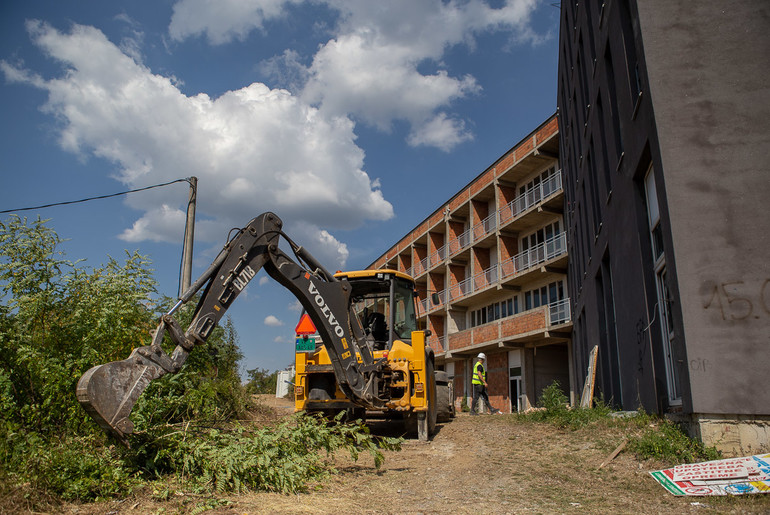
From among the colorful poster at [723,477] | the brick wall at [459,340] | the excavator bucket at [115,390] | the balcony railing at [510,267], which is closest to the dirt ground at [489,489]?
the colorful poster at [723,477]

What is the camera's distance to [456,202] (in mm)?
36375

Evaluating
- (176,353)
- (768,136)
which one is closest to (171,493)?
(176,353)

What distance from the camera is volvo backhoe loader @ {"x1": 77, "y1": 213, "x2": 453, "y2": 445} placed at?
499 centimetres

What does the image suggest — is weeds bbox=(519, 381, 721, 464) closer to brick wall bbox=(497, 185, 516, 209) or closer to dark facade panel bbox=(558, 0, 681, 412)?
dark facade panel bbox=(558, 0, 681, 412)

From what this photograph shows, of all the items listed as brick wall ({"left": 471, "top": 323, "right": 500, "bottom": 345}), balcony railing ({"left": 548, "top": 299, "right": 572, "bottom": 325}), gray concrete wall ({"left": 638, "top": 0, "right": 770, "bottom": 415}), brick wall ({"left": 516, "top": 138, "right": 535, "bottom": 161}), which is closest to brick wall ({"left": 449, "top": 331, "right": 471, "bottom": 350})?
brick wall ({"left": 471, "top": 323, "right": 500, "bottom": 345})

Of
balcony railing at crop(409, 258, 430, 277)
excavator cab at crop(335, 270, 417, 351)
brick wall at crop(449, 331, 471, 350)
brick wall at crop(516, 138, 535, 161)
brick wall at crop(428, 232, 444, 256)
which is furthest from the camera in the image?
brick wall at crop(428, 232, 444, 256)

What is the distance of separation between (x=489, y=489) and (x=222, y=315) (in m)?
3.47

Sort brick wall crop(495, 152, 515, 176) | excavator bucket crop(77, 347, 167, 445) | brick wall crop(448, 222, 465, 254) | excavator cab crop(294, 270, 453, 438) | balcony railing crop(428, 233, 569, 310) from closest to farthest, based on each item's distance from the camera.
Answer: excavator bucket crop(77, 347, 167, 445)
excavator cab crop(294, 270, 453, 438)
balcony railing crop(428, 233, 569, 310)
brick wall crop(495, 152, 515, 176)
brick wall crop(448, 222, 465, 254)

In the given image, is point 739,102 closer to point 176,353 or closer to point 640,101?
point 640,101

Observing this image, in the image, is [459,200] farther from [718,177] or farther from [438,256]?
[718,177]

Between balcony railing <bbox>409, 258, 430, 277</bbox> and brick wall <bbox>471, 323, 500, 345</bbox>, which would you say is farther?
balcony railing <bbox>409, 258, 430, 277</bbox>

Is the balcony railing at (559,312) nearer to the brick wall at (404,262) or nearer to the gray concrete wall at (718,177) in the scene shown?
the gray concrete wall at (718,177)

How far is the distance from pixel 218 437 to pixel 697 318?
226 inches

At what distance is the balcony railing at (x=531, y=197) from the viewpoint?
2659 centimetres
